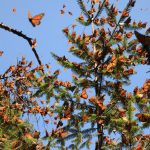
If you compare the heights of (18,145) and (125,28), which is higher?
(125,28)

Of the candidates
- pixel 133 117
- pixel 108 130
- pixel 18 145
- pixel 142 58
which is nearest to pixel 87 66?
pixel 142 58

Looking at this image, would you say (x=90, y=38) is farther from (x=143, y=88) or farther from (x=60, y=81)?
(x=143, y=88)

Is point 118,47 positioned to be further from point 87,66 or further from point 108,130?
point 108,130

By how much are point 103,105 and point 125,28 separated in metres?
2.08

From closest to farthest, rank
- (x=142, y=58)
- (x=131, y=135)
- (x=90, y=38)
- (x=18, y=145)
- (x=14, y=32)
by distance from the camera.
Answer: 1. (x=131, y=135)
2. (x=14, y=32)
3. (x=18, y=145)
4. (x=142, y=58)
5. (x=90, y=38)

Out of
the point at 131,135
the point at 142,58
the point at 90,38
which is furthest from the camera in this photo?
the point at 90,38

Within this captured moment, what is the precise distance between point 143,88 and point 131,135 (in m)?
1.38

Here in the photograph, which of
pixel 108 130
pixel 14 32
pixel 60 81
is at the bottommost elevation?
pixel 108 130

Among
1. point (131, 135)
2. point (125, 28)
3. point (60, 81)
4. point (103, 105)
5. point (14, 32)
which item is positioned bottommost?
point (131, 135)

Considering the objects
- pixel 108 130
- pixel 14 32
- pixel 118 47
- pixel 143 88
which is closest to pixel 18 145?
pixel 108 130

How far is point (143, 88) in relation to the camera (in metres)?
4.79

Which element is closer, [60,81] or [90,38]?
[60,81]

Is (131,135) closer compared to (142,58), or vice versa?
(131,135)

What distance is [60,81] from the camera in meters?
5.89
